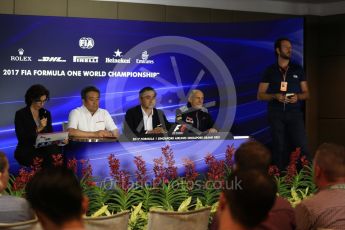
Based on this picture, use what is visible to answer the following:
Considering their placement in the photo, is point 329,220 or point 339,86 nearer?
point 329,220

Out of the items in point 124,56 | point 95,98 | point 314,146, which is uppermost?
point 124,56

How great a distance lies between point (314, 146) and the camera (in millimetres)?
8273

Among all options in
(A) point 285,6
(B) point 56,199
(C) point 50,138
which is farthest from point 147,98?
(B) point 56,199

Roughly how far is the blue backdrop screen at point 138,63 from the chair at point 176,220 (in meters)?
3.70

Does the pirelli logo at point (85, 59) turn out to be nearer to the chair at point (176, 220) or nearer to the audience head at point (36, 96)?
the audience head at point (36, 96)

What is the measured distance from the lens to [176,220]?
3102 millimetres

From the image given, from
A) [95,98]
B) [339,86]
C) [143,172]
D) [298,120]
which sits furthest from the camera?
[339,86]

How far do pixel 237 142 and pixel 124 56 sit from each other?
178 centimetres

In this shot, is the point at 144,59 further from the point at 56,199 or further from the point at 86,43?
the point at 56,199

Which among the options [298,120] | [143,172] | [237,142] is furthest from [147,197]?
[298,120]

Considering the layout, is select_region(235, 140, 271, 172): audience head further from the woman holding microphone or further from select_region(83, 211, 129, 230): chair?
the woman holding microphone

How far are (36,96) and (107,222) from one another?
12.2 ft

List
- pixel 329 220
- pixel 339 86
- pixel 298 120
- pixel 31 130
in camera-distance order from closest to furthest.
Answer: pixel 329 220 < pixel 31 130 < pixel 298 120 < pixel 339 86

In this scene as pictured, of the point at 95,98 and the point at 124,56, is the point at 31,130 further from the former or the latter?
the point at 124,56
